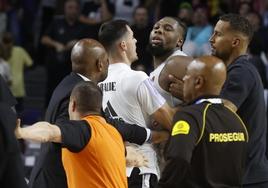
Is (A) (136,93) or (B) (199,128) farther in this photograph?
(A) (136,93)

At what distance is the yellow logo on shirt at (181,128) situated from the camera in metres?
4.94

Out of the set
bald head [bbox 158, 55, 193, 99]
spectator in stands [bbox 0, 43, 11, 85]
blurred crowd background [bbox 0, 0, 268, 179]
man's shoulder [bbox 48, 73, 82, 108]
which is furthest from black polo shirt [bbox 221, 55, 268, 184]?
spectator in stands [bbox 0, 43, 11, 85]

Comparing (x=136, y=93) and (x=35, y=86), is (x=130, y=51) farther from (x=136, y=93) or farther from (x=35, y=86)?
(x=35, y=86)

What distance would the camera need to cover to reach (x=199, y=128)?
5.00m

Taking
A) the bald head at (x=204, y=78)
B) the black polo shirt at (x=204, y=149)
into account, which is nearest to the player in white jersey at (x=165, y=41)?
the bald head at (x=204, y=78)

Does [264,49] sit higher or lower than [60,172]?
lower

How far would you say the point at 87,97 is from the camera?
536 cm

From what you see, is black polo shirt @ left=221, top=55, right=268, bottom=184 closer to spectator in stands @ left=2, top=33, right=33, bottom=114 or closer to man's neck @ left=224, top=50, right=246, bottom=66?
man's neck @ left=224, top=50, right=246, bottom=66

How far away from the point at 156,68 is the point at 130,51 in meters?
0.30

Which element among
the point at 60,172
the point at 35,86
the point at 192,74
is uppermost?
the point at 192,74

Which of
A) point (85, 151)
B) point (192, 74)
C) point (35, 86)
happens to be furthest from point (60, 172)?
point (35, 86)

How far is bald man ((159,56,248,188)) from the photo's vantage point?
16.3 feet

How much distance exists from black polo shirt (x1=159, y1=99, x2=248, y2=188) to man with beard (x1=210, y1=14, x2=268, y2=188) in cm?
81

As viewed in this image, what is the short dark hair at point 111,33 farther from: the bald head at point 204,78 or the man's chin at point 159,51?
the bald head at point 204,78
